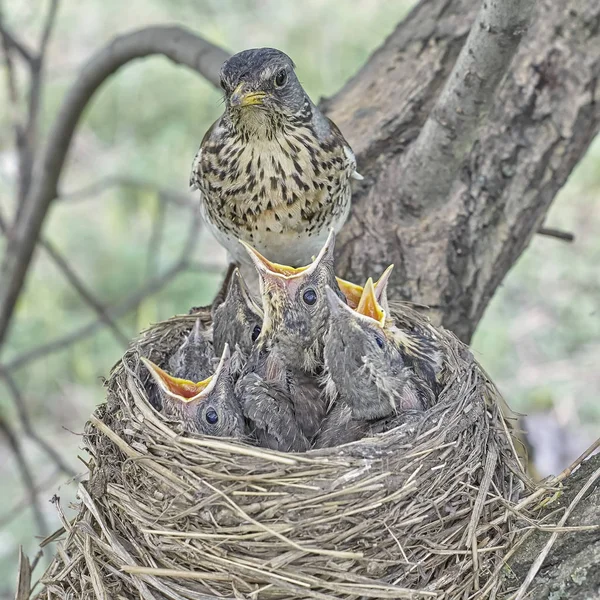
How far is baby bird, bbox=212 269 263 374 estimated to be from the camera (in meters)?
2.93

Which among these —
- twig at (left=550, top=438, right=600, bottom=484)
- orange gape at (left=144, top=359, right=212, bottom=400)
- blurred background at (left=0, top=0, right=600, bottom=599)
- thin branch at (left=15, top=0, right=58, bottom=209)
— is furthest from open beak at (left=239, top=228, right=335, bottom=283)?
blurred background at (left=0, top=0, right=600, bottom=599)

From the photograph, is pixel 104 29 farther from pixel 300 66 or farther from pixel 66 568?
pixel 66 568

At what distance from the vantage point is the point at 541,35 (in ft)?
11.3

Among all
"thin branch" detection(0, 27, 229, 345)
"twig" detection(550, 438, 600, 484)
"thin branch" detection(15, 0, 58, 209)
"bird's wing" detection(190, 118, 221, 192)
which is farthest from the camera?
"thin branch" detection(15, 0, 58, 209)

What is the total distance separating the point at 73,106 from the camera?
12.8ft

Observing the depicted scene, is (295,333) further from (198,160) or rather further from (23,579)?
(23,579)

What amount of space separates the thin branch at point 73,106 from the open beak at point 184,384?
1405 mm

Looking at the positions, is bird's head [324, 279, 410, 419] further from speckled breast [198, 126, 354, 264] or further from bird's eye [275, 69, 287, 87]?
bird's eye [275, 69, 287, 87]

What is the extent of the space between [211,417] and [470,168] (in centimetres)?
161

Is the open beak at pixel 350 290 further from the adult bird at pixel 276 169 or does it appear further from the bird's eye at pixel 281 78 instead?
the bird's eye at pixel 281 78

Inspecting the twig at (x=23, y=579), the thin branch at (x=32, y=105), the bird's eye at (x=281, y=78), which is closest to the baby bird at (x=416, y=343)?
the bird's eye at (x=281, y=78)

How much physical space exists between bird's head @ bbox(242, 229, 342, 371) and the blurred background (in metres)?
3.25

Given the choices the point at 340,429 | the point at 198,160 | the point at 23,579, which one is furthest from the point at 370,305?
the point at 23,579

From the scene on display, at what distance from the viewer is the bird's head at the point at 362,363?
242 cm
